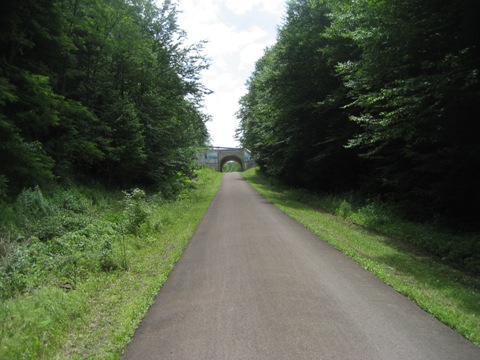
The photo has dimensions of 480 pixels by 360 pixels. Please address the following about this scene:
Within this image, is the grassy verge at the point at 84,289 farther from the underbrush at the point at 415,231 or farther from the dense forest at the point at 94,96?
the underbrush at the point at 415,231

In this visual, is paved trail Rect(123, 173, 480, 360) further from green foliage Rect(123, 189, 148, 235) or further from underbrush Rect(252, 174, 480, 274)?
green foliage Rect(123, 189, 148, 235)

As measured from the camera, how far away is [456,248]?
30.9 feet

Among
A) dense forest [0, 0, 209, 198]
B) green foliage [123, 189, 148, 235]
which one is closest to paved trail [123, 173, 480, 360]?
green foliage [123, 189, 148, 235]

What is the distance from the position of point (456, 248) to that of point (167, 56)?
21098 mm

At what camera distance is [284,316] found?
5.10m

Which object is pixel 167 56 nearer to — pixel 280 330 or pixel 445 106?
pixel 445 106

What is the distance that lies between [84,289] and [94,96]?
14126 millimetres

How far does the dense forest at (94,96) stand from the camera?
37.3 feet

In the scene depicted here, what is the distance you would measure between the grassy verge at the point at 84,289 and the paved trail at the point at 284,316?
0.41 metres

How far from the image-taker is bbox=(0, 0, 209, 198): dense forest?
11.4 metres

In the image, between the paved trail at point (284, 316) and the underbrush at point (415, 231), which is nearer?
the paved trail at point (284, 316)

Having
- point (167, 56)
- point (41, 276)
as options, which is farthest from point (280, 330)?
point (167, 56)

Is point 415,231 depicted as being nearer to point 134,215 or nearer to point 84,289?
point 134,215

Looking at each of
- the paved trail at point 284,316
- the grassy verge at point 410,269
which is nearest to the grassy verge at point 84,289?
the paved trail at point 284,316
